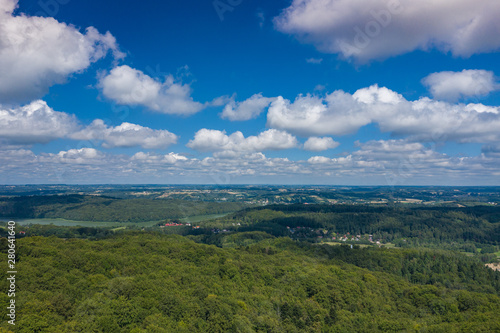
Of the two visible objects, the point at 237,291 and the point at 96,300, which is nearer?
the point at 96,300

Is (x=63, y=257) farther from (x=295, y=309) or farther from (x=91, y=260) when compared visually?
(x=295, y=309)

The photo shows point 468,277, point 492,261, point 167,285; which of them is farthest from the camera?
point 492,261

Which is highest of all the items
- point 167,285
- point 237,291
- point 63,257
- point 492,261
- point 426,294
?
point 63,257

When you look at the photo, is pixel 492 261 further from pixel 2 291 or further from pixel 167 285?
pixel 2 291

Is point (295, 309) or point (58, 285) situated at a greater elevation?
point (58, 285)

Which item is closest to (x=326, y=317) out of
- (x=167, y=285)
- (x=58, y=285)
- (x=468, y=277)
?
(x=167, y=285)

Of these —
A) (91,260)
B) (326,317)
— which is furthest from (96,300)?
(326,317)

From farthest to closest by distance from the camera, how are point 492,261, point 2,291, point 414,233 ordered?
point 414,233 → point 492,261 → point 2,291
